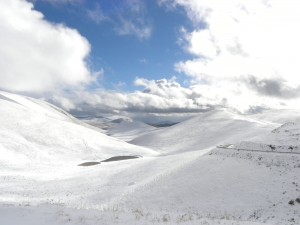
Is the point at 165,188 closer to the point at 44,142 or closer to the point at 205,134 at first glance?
the point at 44,142

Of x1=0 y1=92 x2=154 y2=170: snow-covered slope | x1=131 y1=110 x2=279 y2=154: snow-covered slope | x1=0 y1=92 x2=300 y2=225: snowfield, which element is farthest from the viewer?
x1=131 y1=110 x2=279 y2=154: snow-covered slope

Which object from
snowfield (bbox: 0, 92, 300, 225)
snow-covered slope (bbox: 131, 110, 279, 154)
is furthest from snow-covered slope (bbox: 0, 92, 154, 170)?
snow-covered slope (bbox: 131, 110, 279, 154)

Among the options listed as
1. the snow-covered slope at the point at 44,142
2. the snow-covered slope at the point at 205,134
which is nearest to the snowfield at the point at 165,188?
the snow-covered slope at the point at 44,142

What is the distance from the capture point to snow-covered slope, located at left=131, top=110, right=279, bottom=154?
14538 centimetres

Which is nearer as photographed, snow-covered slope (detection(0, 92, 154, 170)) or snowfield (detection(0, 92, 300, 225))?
snowfield (detection(0, 92, 300, 225))

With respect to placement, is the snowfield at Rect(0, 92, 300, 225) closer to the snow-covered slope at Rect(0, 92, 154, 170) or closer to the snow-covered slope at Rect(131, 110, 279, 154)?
the snow-covered slope at Rect(0, 92, 154, 170)

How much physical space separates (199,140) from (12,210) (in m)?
142

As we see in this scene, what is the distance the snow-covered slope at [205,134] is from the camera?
145375mm

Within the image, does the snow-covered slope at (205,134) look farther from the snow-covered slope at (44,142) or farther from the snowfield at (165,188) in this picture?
the snowfield at (165,188)

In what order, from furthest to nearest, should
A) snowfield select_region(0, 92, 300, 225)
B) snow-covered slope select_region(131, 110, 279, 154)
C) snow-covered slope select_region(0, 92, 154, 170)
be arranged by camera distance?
1. snow-covered slope select_region(131, 110, 279, 154)
2. snow-covered slope select_region(0, 92, 154, 170)
3. snowfield select_region(0, 92, 300, 225)

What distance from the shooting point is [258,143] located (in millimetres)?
59219

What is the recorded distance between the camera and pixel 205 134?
168 metres

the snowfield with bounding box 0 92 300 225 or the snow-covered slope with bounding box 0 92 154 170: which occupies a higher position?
the snow-covered slope with bounding box 0 92 154 170

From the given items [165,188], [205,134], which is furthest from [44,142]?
[205,134]
